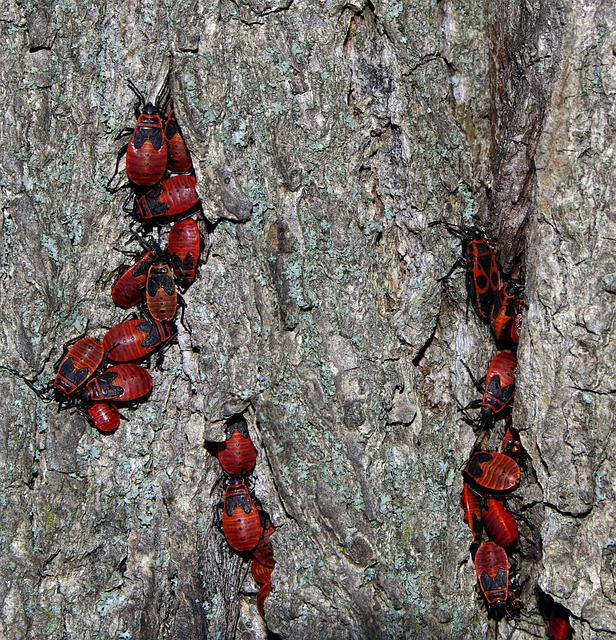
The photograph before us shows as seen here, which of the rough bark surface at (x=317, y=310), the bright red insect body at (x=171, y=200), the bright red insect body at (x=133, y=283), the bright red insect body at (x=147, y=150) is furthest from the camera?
the bright red insect body at (x=133, y=283)

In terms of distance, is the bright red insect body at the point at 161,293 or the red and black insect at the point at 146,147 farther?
the bright red insect body at the point at 161,293

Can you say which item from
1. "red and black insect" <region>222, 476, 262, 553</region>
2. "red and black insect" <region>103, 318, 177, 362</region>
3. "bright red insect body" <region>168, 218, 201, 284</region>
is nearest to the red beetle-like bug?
"bright red insect body" <region>168, 218, 201, 284</region>

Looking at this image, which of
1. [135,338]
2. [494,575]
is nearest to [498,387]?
[494,575]

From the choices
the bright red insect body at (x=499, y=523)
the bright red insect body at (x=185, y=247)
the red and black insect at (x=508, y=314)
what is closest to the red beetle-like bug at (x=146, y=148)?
the bright red insect body at (x=185, y=247)

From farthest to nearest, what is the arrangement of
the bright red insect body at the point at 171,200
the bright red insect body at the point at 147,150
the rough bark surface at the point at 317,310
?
1. the bright red insect body at the point at 171,200
2. the bright red insect body at the point at 147,150
3. the rough bark surface at the point at 317,310

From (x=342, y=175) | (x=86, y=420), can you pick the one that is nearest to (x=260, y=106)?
(x=342, y=175)

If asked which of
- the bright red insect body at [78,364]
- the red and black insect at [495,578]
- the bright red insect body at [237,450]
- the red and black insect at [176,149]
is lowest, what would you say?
the red and black insect at [495,578]

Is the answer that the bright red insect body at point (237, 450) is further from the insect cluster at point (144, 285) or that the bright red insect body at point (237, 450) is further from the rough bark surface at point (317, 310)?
the insect cluster at point (144, 285)

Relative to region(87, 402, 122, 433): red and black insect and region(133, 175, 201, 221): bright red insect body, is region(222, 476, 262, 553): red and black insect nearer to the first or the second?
region(87, 402, 122, 433): red and black insect

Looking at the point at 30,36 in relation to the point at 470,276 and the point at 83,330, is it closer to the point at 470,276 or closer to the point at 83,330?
the point at 83,330
